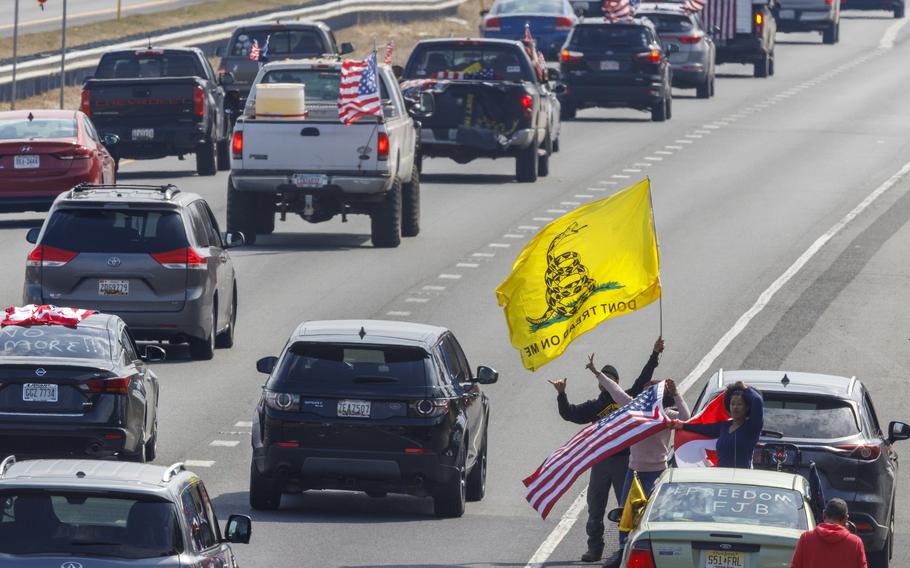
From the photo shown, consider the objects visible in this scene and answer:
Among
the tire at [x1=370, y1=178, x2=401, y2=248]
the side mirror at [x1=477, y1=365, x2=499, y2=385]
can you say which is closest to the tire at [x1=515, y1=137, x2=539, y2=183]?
the tire at [x1=370, y1=178, x2=401, y2=248]

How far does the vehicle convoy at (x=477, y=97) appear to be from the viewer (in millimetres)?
36125

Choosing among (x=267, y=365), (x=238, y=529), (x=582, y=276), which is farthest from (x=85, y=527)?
(x=582, y=276)

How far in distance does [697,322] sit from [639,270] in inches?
396

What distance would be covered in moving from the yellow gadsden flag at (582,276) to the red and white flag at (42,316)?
3.56m

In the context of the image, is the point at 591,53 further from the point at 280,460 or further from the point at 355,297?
the point at 280,460

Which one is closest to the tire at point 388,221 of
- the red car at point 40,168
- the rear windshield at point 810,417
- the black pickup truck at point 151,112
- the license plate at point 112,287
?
the red car at point 40,168

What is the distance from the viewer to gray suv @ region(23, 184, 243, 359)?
22859 mm

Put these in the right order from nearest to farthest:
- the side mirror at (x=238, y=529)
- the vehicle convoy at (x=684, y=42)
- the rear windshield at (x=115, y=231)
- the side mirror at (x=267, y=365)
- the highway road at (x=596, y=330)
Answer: the side mirror at (x=238, y=529), the side mirror at (x=267, y=365), the highway road at (x=596, y=330), the rear windshield at (x=115, y=231), the vehicle convoy at (x=684, y=42)

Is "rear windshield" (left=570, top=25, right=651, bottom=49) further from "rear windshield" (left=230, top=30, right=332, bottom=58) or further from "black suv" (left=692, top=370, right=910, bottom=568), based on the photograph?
"black suv" (left=692, top=370, right=910, bottom=568)

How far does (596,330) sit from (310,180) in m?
4.87

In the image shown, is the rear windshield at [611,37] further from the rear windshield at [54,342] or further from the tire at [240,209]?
the rear windshield at [54,342]

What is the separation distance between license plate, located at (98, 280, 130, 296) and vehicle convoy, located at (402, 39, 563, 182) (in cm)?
1298

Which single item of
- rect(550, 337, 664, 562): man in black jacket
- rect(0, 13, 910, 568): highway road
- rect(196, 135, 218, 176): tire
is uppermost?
rect(550, 337, 664, 562): man in black jacket

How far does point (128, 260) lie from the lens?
23.0 m
